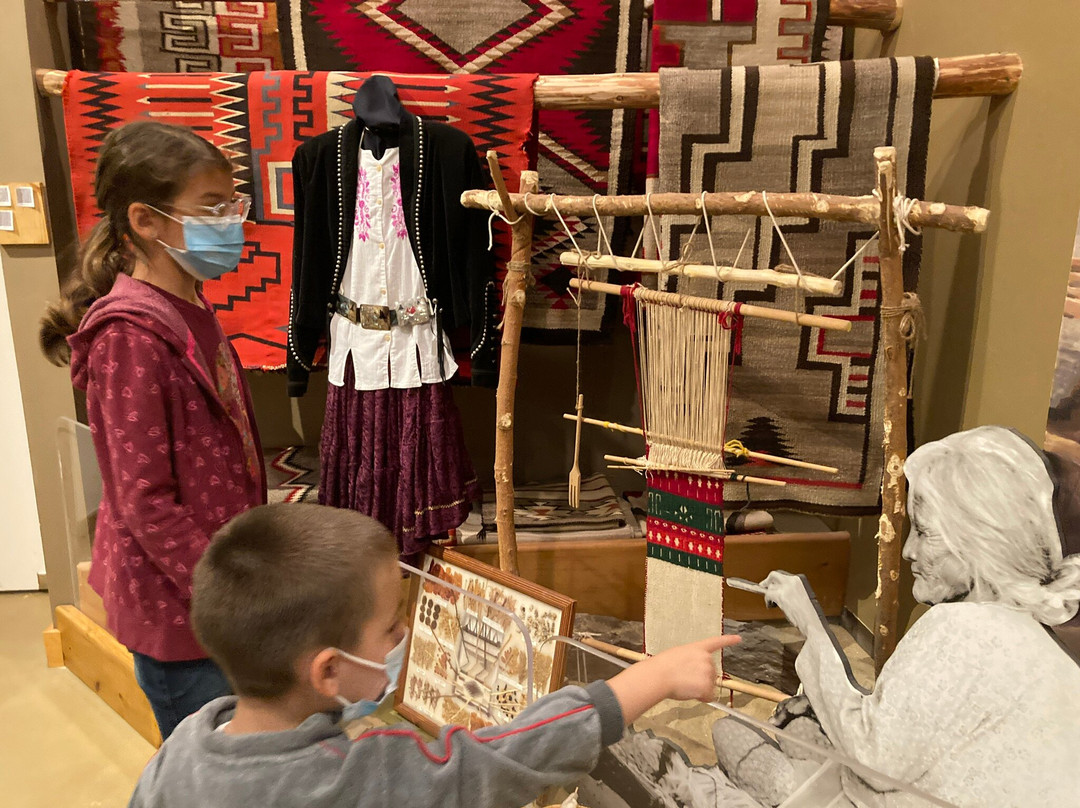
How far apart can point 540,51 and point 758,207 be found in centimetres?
107

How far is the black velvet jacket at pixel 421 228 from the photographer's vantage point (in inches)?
78.6

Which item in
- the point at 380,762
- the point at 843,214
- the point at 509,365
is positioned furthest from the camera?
the point at 509,365

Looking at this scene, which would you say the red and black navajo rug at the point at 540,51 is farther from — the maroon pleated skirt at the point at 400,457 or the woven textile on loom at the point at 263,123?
the maroon pleated skirt at the point at 400,457

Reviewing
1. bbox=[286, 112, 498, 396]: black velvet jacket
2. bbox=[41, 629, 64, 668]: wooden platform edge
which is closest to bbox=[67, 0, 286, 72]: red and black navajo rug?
bbox=[286, 112, 498, 396]: black velvet jacket

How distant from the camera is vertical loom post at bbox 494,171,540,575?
1889mm

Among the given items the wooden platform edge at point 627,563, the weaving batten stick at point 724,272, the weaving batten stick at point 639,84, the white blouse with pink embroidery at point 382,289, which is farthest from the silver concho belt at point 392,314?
the wooden platform edge at point 627,563

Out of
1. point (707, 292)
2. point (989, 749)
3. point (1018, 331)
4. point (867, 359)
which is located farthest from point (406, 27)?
point (989, 749)

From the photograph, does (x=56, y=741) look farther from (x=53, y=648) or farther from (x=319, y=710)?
(x=319, y=710)

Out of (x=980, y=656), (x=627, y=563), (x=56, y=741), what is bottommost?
(x=56, y=741)

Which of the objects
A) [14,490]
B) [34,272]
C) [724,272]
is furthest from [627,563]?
[14,490]

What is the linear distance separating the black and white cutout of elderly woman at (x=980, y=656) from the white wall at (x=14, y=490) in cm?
268

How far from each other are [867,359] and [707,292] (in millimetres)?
393

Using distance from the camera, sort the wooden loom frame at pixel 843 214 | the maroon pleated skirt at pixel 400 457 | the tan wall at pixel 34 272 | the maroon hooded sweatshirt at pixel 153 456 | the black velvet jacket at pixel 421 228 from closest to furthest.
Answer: the maroon hooded sweatshirt at pixel 153 456, the wooden loom frame at pixel 843 214, the black velvet jacket at pixel 421 228, the maroon pleated skirt at pixel 400 457, the tan wall at pixel 34 272

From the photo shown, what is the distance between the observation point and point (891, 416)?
1651 mm
